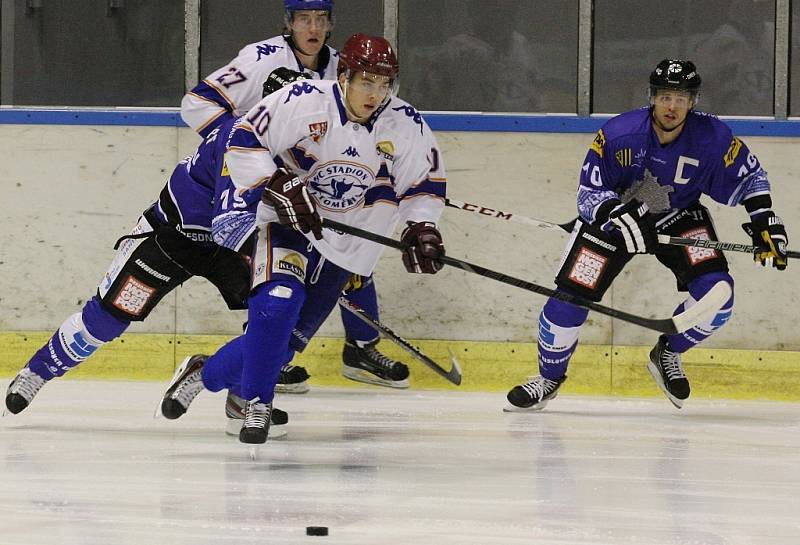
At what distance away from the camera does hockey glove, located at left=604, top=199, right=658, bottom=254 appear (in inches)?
145

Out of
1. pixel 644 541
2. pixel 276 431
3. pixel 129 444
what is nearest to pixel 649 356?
pixel 276 431

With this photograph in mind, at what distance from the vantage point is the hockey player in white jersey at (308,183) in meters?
3.05

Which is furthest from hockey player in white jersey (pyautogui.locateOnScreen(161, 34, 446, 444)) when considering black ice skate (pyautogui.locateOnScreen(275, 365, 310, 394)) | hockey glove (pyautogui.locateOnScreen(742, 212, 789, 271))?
hockey glove (pyautogui.locateOnScreen(742, 212, 789, 271))

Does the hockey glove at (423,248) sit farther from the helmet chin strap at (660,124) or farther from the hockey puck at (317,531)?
the hockey puck at (317,531)

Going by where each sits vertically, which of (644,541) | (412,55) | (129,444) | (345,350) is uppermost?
(412,55)

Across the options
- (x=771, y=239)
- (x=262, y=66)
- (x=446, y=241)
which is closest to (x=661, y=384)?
(x=771, y=239)

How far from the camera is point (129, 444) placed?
3186 millimetres

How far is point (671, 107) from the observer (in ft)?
12.3

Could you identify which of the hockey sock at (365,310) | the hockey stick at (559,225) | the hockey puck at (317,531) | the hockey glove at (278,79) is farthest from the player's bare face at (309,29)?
the hockey puck at (317,531)

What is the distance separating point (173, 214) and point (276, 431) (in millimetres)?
616

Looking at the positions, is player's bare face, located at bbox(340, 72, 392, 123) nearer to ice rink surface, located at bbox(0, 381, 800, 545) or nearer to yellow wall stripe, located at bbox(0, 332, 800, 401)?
ice rink surface, located at bbox(0, 381, 800, 545)

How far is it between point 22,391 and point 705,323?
1.88m

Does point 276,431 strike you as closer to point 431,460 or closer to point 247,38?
point 431,460

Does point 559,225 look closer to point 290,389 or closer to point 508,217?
point 508,217
